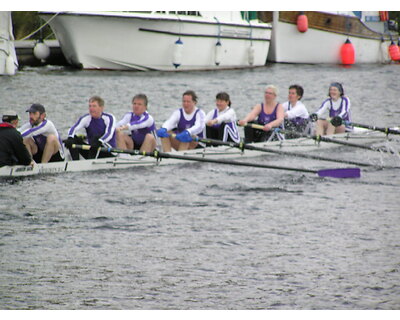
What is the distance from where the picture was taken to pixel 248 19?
3809cm

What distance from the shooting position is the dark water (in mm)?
9820

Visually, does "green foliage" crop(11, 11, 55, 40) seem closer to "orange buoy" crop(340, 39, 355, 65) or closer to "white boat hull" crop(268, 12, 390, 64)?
"white boat hull" crop(268, 12, 390, 64)

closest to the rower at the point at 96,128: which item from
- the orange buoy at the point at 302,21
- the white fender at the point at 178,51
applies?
the white fender at the point at 178,51

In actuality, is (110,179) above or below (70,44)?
below

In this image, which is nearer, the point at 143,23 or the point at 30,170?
the point at 30,170

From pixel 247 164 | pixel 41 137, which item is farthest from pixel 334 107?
pixel 41 137

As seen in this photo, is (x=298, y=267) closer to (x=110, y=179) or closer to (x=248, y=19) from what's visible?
(x=110, y=179)

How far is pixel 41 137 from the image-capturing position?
48.5 feet

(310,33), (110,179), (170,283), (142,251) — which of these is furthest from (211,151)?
(310,33)

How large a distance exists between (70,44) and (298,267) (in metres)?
24.9

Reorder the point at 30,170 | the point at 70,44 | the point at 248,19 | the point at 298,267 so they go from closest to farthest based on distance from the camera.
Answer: the point at 298,267, the point at 30,170, the point at 70,44, the point at 248,19

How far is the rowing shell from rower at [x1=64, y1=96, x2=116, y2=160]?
0.88 feet

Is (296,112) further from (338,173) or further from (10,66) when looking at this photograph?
(10,66)

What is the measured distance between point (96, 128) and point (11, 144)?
1955 millimetres
